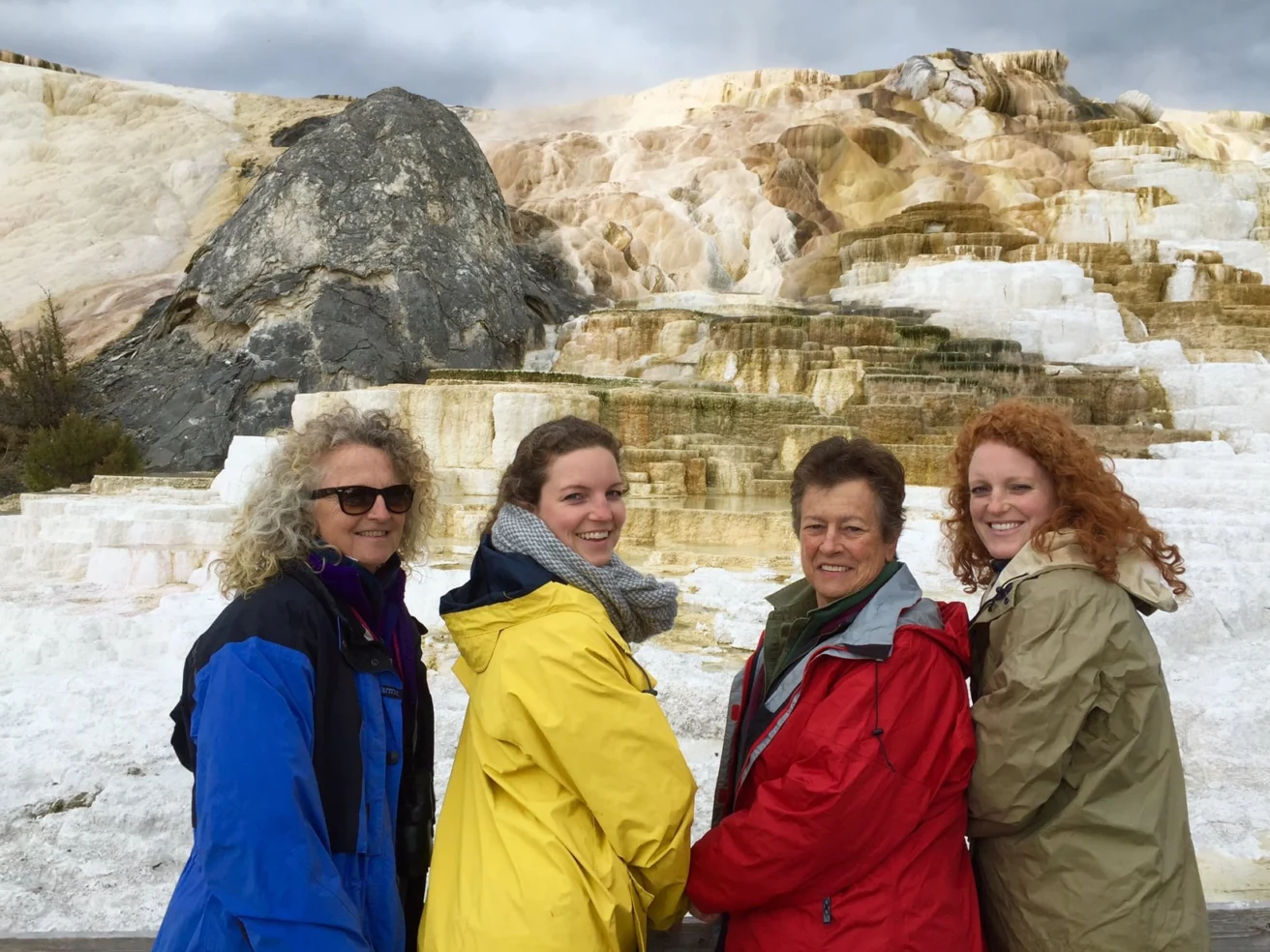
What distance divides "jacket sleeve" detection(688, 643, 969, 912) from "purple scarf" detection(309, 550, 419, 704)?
22.8 inches

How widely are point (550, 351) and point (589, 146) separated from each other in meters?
11.8

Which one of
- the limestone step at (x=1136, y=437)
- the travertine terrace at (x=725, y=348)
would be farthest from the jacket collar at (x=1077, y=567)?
the limestone step at (x=1136, y=437)

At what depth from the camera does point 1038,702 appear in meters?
1.36

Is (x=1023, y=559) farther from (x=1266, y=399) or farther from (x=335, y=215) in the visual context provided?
(x=335, y=215)

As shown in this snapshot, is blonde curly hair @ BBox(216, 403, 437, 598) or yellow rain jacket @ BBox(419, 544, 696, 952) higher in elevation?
blonde curly hair @ BBox(216, 403, 437, 598)

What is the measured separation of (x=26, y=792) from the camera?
10.3 feet

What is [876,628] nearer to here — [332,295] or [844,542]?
A: [844,542]

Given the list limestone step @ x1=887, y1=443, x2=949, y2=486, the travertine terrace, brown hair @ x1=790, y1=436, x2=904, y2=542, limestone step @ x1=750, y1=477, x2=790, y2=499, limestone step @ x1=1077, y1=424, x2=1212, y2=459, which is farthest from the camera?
limestone step @ x1=1077, y1=424, x2=1212, y2=459

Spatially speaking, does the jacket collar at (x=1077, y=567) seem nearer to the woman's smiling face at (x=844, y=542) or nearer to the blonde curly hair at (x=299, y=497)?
the woman's smiling face at (x=844, y=542)

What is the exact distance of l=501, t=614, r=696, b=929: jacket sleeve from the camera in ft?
3.97

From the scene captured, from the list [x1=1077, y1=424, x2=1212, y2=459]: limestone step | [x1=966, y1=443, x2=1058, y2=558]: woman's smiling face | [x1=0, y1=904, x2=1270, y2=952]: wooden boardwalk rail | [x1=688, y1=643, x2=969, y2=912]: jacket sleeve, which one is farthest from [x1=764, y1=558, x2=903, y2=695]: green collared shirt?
[x1=1077, y1=424, x2=1212, y2=459]: limestone step

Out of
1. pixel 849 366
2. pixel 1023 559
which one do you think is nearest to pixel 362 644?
pixel 1023 559

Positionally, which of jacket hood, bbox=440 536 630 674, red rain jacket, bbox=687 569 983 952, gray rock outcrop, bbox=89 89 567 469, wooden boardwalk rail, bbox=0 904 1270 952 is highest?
gray rock outcrop, bbox=89 89 567 469

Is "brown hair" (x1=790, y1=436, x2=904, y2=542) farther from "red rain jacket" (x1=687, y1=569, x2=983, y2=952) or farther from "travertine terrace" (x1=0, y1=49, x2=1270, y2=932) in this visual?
"travertine terrace" (x1=0, y1=49, x2=1270, y2=932)
